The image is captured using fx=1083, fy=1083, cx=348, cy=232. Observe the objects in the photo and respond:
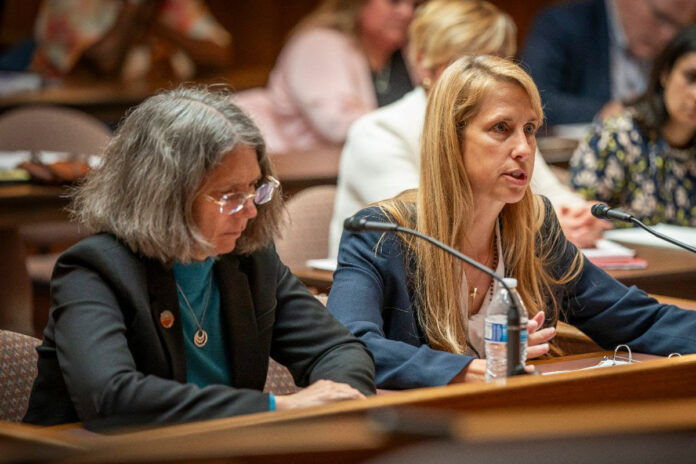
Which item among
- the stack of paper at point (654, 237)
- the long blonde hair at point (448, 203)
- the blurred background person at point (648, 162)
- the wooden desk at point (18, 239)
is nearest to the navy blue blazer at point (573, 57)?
the blurred background person at point (648, 162)

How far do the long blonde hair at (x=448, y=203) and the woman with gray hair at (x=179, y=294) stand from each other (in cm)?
24

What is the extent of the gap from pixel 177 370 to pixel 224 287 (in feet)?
0.63

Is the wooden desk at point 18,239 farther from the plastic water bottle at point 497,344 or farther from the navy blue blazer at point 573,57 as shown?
the navy blue blazer at point 573,57

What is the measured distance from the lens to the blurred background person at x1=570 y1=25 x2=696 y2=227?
373 centimetres

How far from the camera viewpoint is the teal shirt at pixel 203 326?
1918 mm

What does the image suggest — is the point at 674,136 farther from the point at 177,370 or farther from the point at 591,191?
the point at 177,370

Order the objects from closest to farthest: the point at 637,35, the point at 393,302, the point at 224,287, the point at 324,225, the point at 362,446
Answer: the point at 362,446 → the point at 224,287 → the point at 393,302 → the point at 324,225 → the point at 637,35

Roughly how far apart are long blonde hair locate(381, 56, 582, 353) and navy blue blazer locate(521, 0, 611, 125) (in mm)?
3462

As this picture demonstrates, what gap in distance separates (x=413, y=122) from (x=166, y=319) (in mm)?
1644

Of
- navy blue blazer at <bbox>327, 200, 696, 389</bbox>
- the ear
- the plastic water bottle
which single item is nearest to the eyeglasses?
navy blue blazer at <bbox>327, 200, 696, 389</bbox>

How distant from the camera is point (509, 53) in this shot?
11.1 ft

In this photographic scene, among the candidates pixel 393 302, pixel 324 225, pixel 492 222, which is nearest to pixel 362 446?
pixel 393 302

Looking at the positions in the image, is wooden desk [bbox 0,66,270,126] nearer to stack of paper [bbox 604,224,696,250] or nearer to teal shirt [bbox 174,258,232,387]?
stack of paper [bbox 604,224,696,250]

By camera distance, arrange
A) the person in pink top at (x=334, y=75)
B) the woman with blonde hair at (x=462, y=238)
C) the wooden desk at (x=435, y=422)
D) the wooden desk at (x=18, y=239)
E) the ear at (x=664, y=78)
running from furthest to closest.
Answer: the person in pink top at (x=334, y=75)
the ear at (x=664, y=78)
the wooden desk at (x=18, y=239)
the woman with blonde hair at (x=462, y=238)
the wooden desk at (x=435, y=422)
